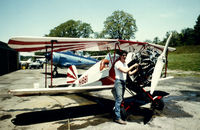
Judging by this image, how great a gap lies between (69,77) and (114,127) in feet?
13.7

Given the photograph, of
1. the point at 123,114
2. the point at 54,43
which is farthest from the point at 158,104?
the point at 54,43

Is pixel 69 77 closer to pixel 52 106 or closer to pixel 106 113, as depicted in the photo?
pixel 52 106

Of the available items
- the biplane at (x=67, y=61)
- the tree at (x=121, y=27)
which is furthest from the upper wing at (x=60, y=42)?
the tree at (x=121, y=27)

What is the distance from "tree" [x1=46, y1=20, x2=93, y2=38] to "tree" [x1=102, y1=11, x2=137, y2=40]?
50.4 ft

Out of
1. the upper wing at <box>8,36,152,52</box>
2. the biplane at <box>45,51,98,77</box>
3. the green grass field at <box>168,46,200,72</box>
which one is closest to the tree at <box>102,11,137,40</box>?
the green grass field at <box>168,46,200,72</box>

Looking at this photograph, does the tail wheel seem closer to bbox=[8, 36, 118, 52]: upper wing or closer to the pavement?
the pavement

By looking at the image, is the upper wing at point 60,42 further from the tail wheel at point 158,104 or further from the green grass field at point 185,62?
the green grass field at point 185,62

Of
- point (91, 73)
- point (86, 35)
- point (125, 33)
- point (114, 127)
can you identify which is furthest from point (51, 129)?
point (86, 35)

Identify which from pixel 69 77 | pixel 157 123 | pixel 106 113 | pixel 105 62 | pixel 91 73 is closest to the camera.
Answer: pixel 157 123

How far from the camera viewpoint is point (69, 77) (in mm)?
7035

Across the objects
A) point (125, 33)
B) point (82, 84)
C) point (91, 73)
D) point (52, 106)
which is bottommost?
point (52, 106)

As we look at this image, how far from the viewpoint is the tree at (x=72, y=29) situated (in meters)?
56.5

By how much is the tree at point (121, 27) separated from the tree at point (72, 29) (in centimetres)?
1537

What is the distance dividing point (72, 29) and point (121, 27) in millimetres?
21931
